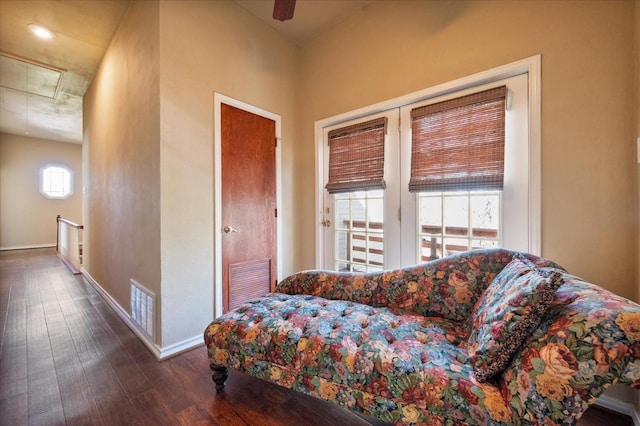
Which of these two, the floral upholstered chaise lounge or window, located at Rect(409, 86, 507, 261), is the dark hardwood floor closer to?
the floral upholstered chaise lounge

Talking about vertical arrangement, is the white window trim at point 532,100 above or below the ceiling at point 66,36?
below

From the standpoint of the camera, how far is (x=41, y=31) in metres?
2.77

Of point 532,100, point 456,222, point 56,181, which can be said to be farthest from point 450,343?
point 56,181

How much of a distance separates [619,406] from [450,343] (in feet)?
3.61

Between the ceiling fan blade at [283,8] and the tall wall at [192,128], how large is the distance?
1.05 meters

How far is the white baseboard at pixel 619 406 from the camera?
136 centimetres

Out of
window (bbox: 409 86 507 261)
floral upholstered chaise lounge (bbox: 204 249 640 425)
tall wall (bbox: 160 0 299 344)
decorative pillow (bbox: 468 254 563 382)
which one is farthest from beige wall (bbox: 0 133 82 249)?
decorative pillow (bbox: 468 254 563 382)

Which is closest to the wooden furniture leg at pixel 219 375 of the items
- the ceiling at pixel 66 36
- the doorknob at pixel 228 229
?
the doorknob at pixel 228 229

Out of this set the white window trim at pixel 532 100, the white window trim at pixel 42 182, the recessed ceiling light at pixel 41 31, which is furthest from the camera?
the white window trim at pixel 42 182

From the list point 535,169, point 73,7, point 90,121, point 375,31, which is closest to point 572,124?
point 535,169

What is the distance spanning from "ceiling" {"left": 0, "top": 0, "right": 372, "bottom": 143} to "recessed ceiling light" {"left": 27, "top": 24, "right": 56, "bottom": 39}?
5 centimetres

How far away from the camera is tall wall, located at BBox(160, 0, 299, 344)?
6.59ft

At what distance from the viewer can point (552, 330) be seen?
892 millimetres

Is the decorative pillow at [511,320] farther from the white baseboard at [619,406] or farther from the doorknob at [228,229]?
the doorknob at [228,229]
